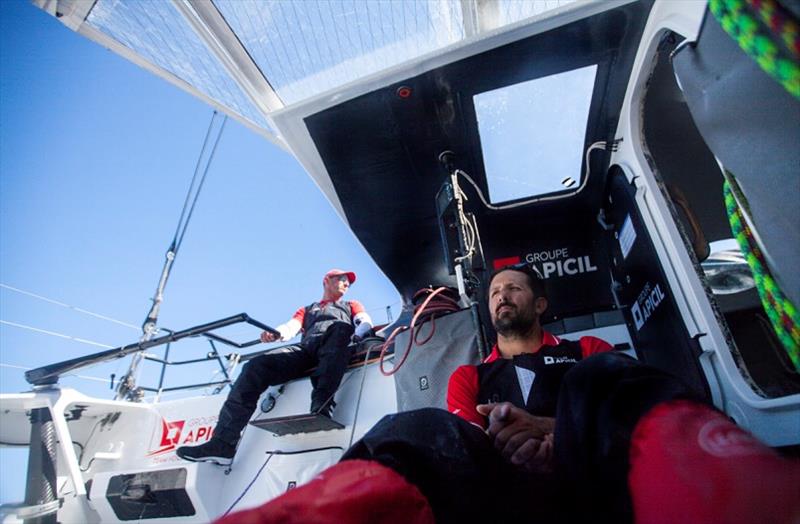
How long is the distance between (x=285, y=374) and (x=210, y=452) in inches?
23.6

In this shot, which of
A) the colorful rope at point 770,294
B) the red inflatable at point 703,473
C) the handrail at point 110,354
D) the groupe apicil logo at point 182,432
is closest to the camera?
the red inflatable at point 703,473

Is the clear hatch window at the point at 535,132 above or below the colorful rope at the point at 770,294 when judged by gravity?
above

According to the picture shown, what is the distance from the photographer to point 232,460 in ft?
7.82

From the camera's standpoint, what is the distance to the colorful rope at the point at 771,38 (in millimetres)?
554

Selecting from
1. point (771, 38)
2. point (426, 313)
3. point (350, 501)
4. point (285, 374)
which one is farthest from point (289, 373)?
point (771, 38)

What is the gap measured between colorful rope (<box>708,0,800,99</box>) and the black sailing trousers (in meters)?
2.24

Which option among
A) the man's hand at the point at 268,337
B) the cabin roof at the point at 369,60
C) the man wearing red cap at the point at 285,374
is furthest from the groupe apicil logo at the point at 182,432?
the cabin roof at the point at 369,60

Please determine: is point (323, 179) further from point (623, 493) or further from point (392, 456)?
point (623, 493)

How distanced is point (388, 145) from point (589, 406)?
2222 mm

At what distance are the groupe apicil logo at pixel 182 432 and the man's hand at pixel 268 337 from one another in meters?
0.66

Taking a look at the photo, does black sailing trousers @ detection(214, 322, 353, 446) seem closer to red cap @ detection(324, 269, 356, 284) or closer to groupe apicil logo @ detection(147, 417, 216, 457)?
groupe apicil logo @ detection(147, 417, 216, 457)

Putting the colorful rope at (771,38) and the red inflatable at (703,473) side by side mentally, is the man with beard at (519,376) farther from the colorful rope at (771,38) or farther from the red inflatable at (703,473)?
the colorful rope at (771,38)

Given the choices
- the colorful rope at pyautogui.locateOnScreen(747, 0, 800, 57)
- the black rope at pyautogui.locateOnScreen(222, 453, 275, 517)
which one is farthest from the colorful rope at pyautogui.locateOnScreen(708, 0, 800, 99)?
the black rope at pyautogui.locateOnScreen(222, 453, 275, 517)

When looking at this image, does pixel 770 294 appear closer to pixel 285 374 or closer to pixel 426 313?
pixel 426 313
